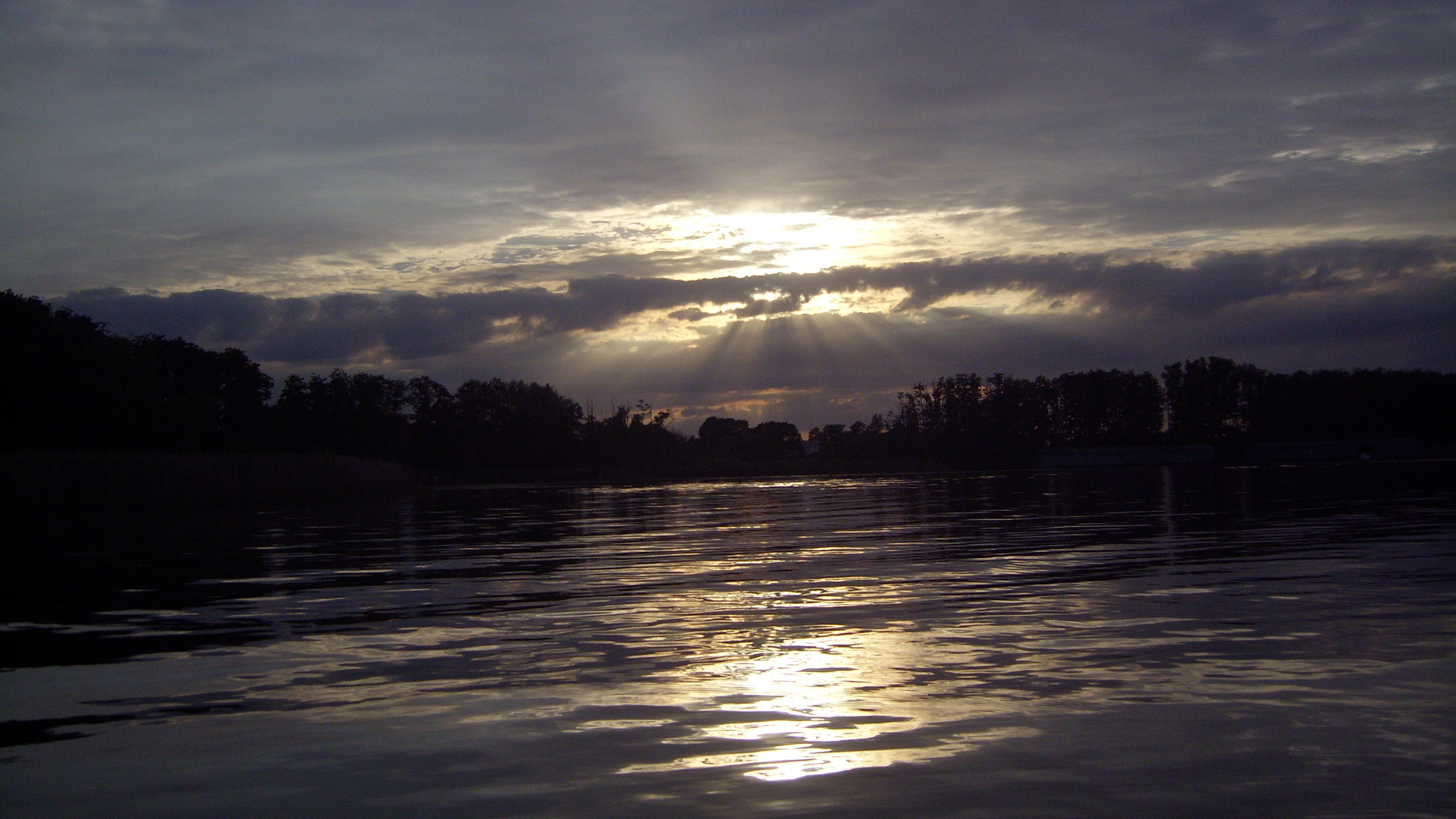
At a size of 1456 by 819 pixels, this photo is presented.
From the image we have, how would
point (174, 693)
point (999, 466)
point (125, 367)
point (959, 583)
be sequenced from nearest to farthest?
point (174, 693) < point (959, 583) < point (125, 367) < point (999, 466)

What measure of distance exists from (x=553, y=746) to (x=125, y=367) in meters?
79.1

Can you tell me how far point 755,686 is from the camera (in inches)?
301

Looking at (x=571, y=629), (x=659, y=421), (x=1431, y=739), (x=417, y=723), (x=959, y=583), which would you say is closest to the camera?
(x=1431, y=739)

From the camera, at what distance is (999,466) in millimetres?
151375

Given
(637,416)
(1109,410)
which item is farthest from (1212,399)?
(637,416)

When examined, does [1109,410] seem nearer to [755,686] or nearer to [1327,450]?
[1327,450]

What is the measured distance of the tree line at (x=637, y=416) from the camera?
3300 inches

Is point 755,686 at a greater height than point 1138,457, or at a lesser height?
greater

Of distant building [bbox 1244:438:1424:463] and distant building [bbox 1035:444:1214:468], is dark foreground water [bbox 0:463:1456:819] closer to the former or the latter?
distant building [bbox 1035:444:1214:468]

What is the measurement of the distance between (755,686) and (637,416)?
164m

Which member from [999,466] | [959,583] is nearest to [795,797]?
[959,583]

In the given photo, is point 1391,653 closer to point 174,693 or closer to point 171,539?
point 174,693

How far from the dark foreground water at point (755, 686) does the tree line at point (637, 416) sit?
6789 cm

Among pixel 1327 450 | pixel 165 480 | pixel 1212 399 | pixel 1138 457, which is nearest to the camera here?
pixel 165 480
